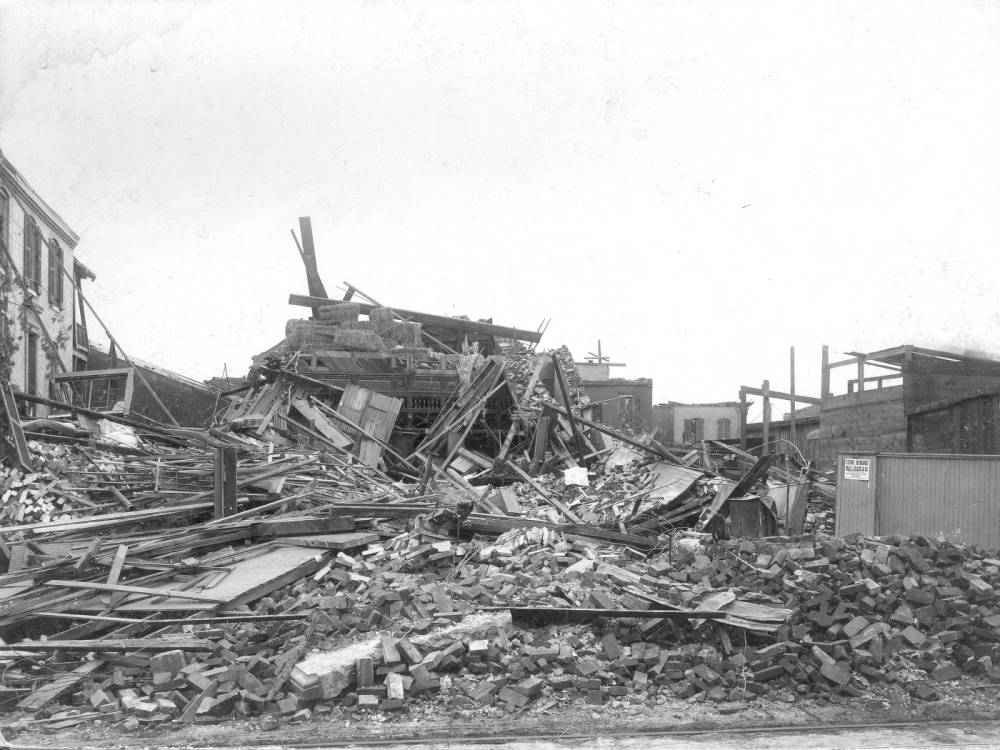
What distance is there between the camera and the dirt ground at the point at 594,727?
15.5 feet

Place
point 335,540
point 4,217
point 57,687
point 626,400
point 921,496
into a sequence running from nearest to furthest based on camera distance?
point 57,687 → point 921,496 → point 335,540 → point 4,217 → point 626,400

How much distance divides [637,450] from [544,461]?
217cm

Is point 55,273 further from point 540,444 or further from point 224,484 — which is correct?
point 224,484

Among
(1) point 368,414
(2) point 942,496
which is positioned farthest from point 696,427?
(2) point 942,496

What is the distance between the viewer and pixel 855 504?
864 cm

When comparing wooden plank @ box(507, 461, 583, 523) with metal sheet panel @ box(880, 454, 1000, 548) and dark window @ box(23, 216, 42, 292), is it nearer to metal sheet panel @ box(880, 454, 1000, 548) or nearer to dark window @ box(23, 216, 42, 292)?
metal sheet panel @ box(880, 454, 1000, 548)

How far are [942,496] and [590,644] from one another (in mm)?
4982

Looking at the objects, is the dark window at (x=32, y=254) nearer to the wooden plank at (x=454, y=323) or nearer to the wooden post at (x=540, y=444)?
the wooden plank at (x=454, y=323)

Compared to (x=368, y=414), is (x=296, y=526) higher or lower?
lower

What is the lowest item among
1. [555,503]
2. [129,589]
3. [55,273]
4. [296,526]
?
[129,589]

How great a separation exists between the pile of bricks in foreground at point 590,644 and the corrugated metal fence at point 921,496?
3.37ft

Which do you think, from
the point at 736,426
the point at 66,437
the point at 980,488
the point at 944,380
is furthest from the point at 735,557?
the point at 736,426

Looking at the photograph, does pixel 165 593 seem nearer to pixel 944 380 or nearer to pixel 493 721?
pixel 493 721

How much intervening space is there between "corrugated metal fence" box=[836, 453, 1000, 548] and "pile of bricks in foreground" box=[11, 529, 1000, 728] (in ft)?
3.37
